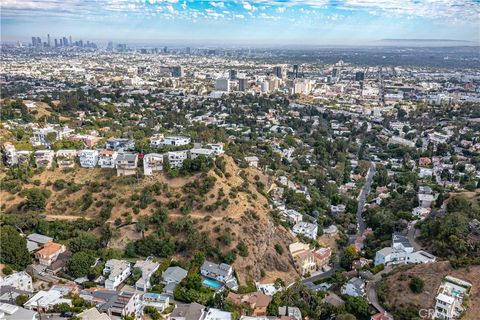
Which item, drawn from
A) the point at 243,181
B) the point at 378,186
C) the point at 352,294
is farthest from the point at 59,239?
the point at 378,186

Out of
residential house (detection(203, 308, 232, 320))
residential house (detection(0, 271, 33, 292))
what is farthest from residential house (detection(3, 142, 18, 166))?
residential house (detection(203, 308, 232, 320))

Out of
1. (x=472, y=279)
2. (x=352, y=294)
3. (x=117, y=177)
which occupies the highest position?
(x=117, y=177)

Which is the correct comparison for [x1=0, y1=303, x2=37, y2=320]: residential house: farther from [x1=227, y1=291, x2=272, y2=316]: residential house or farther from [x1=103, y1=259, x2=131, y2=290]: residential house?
[x1=227, y1=291, x2=272, y2=316]: residential house

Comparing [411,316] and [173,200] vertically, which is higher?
[173,200]

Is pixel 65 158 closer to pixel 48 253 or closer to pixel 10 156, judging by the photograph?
pixel 10 156

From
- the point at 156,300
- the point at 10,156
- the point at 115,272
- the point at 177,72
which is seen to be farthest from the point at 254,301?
the point at 177,72

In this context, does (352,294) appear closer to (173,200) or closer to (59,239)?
(173,200)

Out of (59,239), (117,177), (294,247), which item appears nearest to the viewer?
(59,239)
